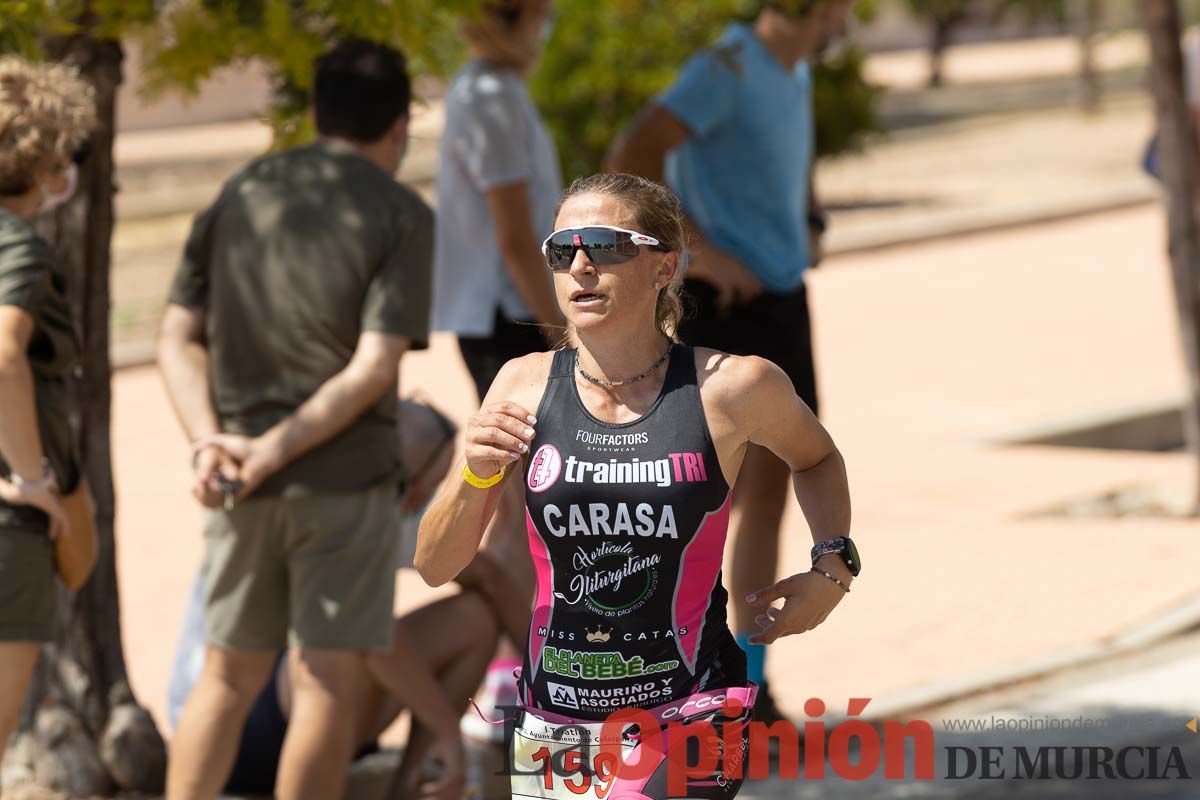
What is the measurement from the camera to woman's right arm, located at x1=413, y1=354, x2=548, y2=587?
3.00 m

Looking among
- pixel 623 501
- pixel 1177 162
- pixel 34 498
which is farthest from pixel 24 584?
pixel 1177 162

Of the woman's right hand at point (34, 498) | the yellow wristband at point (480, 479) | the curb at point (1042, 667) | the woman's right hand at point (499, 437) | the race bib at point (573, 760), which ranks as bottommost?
the curb at point (1042, 667)

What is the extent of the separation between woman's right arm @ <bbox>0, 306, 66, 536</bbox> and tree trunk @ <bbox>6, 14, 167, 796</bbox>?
97cm

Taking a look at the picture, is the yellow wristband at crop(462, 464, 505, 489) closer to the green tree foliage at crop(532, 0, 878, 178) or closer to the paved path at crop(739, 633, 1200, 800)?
the paved path at crop(739, 633, 1200, 800)

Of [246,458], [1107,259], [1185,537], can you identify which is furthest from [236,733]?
[1107,259]

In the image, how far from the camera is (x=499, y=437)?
118 inches

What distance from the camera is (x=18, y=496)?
13.2 ft

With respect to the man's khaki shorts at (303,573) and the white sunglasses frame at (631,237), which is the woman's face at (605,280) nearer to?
the white sunglasses frame at (631,237)

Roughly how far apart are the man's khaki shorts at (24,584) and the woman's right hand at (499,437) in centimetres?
149

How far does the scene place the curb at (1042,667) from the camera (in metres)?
5.70

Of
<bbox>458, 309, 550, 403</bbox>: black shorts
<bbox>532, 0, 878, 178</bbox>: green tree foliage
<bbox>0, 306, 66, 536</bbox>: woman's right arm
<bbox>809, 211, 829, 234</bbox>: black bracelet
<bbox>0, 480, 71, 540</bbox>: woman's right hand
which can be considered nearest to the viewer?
<bbox>0, 306, 66, 536</bbox>: woman's right arm

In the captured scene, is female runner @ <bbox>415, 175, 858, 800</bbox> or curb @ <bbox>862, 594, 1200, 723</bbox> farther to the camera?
curb @ <bbox>862, 594, 1200, 723</bbox>

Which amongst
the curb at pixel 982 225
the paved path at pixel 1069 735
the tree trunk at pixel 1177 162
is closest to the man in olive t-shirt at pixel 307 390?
the paved path at pixel 1069 735

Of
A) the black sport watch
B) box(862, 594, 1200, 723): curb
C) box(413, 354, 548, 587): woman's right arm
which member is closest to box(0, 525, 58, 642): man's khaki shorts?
box(413, 354, 548, 587): woman's right arm
